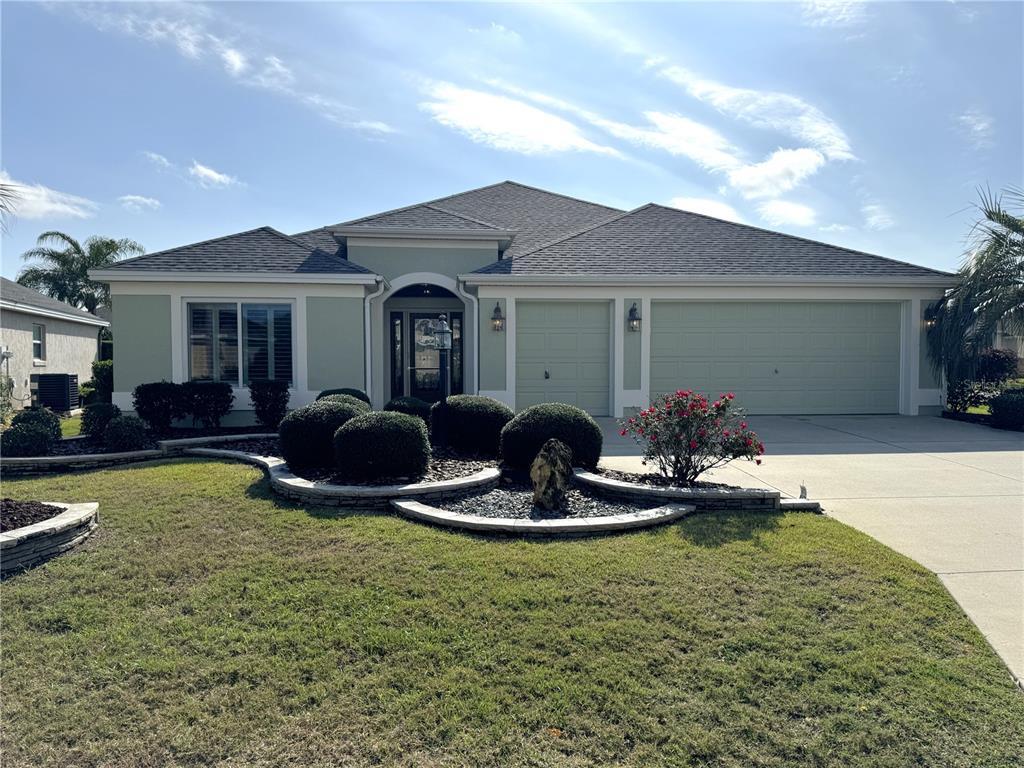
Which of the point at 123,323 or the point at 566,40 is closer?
the point at 566,40

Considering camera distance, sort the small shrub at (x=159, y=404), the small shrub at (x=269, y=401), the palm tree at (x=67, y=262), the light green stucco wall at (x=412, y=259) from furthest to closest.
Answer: the palm tree at (x=67, y=262) → the light green stucco wall at (x=412, y=259) → the small shrub at (x=269, y=401) → the small shrub at (x=159, y=404)

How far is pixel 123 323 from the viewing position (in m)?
11.3

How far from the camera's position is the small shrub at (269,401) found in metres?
11.0

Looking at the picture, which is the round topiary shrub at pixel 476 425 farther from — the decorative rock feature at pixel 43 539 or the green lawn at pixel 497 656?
the decorative rock feature at pixel 43 539

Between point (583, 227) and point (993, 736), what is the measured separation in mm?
14897

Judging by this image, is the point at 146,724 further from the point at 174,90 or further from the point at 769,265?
the point at 769,265

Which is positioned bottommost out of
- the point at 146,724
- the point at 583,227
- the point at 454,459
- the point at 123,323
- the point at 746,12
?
the point at 146,724

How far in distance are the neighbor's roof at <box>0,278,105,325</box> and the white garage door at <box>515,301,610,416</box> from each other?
15.6m

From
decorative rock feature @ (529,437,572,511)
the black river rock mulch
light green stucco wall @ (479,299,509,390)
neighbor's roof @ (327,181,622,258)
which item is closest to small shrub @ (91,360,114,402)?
neighbor's roof @ (327,181,622,258)

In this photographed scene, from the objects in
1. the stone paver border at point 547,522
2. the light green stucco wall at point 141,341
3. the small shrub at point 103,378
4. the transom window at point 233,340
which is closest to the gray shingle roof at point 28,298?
the small shrub at point 103,378

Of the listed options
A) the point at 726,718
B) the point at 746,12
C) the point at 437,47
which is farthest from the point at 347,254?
the point at 726,718

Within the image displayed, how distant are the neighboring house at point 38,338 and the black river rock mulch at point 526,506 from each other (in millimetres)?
16800

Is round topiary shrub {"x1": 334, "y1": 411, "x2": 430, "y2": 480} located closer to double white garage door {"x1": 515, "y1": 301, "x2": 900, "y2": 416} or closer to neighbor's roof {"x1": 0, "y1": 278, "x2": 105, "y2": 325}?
double white garage door {"x1": 515, "y1": 301, "x2": 900, "y2": 416}

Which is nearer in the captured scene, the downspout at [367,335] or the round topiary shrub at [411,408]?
the round topiary shrub at [411,408]
